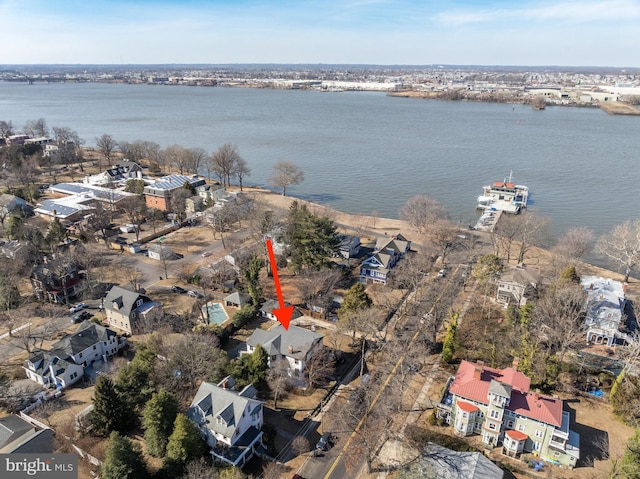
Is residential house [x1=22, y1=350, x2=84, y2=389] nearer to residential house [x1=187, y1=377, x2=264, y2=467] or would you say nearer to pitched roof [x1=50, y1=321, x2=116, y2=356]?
pitched roof [x1=50, y1=321, x2=116, y2=356]

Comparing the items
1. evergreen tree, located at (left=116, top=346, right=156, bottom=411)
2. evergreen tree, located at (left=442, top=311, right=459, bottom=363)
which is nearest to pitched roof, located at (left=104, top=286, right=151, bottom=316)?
evergreen tree, located at (left=116, top=346, right=156, bottom=411)

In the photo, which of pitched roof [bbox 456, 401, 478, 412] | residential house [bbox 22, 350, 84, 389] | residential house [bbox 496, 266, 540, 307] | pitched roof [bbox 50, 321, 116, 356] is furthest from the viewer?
residential house [bbox 496, 266, 540, 307]

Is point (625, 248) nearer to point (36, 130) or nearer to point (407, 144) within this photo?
point (407, 144)

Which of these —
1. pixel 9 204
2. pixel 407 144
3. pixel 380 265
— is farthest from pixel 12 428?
pixel 407 144

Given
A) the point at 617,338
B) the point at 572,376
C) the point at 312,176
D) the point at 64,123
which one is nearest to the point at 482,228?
the point at 617,338

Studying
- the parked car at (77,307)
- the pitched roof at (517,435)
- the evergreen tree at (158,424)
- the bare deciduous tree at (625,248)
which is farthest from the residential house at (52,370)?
the bare deciduous tree at (625,248)
